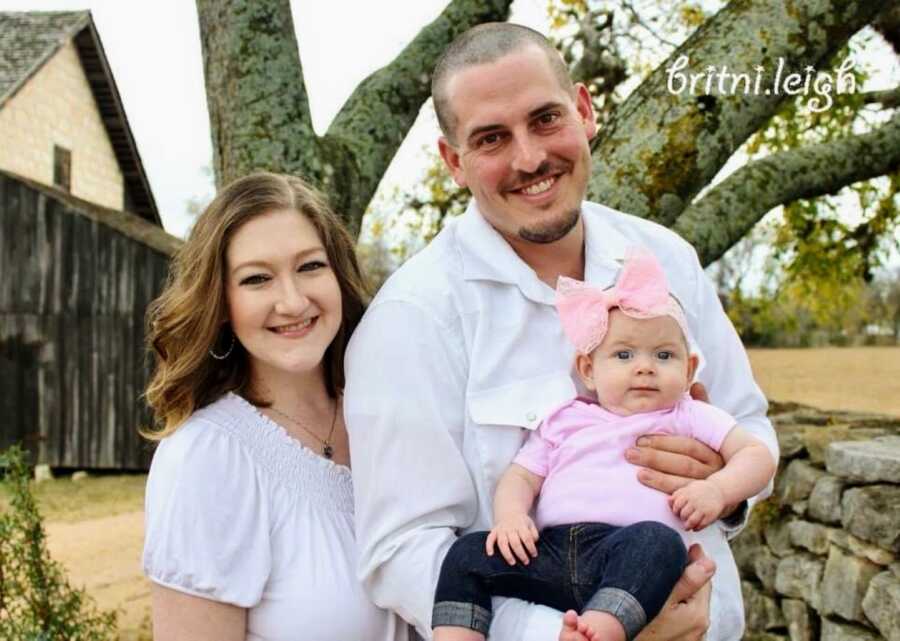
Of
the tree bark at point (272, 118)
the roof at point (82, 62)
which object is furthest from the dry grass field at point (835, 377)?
the roof at point (82, 62)

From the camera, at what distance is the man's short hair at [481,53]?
265cm

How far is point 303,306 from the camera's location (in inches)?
106

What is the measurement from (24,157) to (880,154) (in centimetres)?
1685

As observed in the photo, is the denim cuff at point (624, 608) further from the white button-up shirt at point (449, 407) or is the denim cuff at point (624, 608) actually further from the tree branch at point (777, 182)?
the tree branch at point (777, 182)

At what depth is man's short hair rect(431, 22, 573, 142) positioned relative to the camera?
2.65 m

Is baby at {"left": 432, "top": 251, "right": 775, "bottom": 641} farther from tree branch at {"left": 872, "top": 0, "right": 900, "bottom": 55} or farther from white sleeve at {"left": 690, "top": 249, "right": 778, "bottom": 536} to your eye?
tree branch at {"left": 872, "top": 0, "right": 900, "bottom": 55}

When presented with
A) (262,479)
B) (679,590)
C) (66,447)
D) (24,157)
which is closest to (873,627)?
(679,590)

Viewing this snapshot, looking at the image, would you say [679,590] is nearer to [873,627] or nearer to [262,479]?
[262,479]

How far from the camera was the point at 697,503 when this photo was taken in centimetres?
233

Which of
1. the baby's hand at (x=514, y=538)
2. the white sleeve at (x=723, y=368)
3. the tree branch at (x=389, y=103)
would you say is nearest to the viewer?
the baby's hand at (x=514, y=538)

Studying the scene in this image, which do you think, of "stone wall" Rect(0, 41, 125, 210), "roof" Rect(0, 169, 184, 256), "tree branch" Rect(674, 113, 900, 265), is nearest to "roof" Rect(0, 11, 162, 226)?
"stone wall" Rect(0, 41, 125, 210)

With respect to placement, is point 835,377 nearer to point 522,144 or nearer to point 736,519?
point 736,519

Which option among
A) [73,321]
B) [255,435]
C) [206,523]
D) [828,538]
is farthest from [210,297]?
[73,321]

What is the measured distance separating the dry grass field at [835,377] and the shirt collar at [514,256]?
6992 mm
